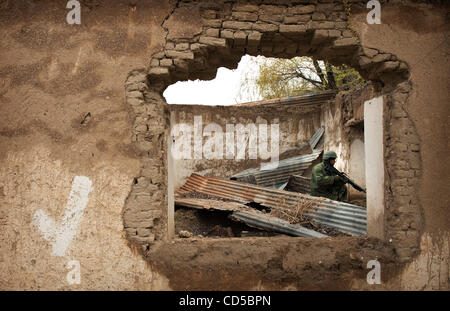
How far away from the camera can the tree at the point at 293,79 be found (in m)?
12.4

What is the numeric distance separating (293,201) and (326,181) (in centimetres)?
101

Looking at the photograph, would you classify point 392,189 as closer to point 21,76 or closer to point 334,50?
point 334,50

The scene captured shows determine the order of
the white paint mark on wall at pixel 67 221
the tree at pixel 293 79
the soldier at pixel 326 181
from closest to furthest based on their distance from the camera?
the white paint mark on wall at pixel 67 221, the soldier at pixel 326 181, the tree at pixel 293 79

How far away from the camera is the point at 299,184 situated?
7.15 metres

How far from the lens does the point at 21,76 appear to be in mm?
2887

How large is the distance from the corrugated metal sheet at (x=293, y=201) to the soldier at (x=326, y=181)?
74cm

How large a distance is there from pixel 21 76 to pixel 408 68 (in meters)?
3.62

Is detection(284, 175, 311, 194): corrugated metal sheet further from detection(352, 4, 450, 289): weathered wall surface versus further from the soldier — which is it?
detection(352, 4, 450, 289): weathered wall surface

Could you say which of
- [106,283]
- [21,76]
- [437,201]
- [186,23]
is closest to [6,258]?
[106,283]

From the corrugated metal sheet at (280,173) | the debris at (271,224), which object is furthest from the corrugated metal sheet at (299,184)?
the debris at (271,224)

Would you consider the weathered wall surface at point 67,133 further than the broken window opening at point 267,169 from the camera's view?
No

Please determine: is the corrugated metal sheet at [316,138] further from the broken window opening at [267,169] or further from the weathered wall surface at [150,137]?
the weathered wall surface at [150,137]

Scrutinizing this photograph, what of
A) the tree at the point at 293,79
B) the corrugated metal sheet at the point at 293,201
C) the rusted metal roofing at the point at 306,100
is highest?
the tree at the point at 293,79

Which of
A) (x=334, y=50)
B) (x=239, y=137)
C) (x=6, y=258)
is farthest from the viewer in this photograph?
(x=239, y=137)
